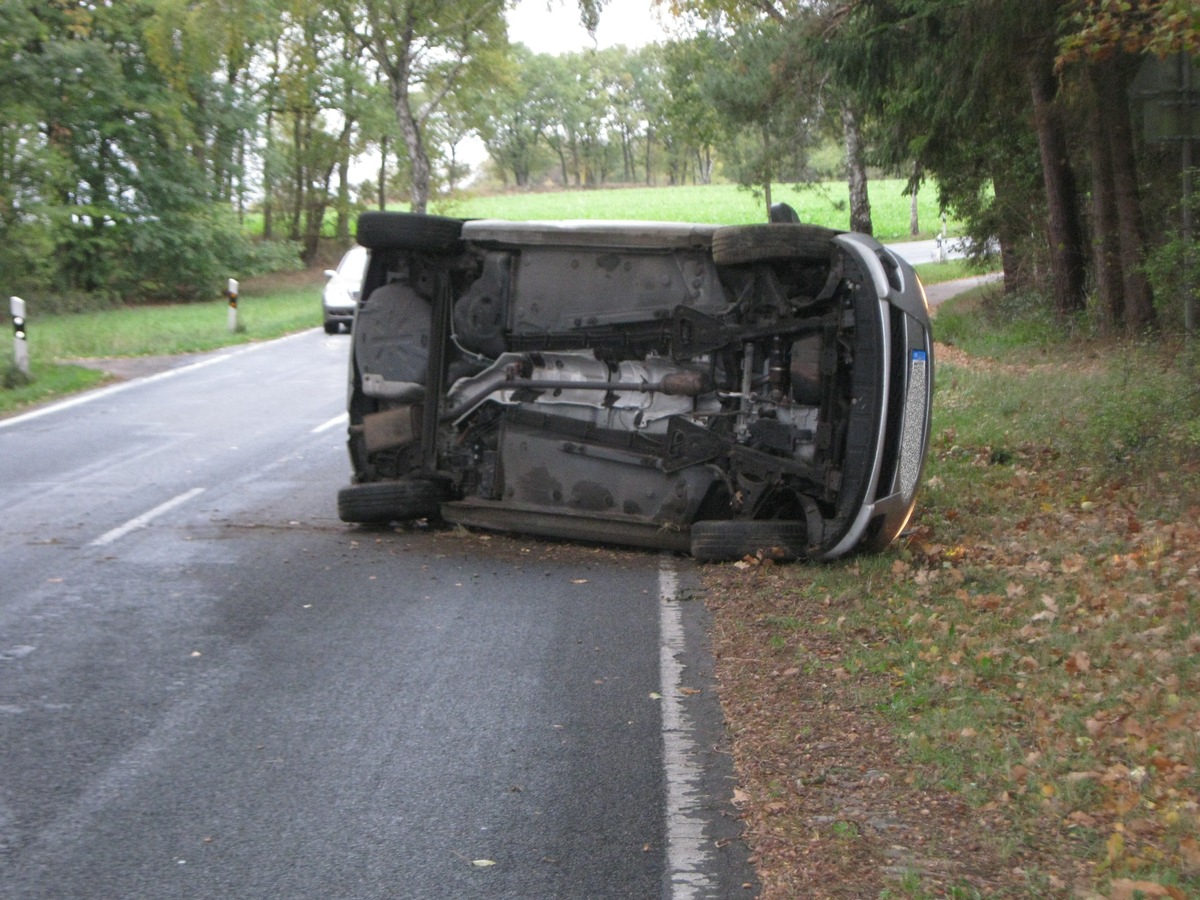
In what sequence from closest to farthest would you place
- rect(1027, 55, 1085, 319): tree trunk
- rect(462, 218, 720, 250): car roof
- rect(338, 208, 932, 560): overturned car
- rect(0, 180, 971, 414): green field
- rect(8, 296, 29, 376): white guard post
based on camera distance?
1. rect(338, 208, 932, 560): overturned car
2. rect(462, 218, 720, 250): car roof
3. rect(1027, 55, 1085, 319): tree trunk
4. rect(8, 296, 29, 376): white guard post
5. rect(0, 180, 971, 414): green field

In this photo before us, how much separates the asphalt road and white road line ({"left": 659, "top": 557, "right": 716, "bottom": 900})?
0.05 ft

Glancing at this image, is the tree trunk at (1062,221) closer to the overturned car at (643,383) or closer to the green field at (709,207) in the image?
the overturned car at (643,383)

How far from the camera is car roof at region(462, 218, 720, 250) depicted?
368 inches

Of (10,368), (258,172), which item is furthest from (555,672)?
(258,172)

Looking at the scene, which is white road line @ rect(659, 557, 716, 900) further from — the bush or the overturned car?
the bush

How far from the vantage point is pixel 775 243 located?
8.88 m

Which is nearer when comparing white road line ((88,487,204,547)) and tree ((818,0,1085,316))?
white road line ((88,487,204,547))

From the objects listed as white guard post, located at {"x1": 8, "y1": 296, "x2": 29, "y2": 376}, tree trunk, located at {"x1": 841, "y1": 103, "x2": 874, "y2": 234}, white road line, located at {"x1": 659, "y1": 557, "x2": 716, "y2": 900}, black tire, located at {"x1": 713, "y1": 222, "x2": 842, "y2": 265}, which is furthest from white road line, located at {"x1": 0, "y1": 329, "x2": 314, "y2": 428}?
tree trunk, located at {"x1": 841, "y1": 103, "x2": 874, "y2": 234}

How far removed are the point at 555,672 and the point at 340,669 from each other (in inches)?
42.4

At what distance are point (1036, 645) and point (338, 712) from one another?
338 centimetres

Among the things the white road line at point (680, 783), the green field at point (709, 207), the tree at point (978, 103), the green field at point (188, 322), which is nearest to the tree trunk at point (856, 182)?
the green field at point (188, 322)

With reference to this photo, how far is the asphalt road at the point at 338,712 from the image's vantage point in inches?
189

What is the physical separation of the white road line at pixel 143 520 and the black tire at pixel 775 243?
15.6ft

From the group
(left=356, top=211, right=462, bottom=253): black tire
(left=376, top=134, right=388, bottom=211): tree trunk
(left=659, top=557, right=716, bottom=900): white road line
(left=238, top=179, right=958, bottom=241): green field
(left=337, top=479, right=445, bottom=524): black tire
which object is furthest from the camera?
(left=238, top=179, right=958, bottom=241): green field
